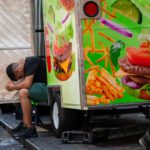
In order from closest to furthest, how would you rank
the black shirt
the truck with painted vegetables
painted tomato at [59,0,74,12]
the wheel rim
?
the truck with painted vegetables
painted tomato at [59,0,74,12]
the wheel rim
the black shirt

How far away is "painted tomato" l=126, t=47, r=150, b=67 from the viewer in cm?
536

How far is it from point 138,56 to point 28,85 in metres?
2.16

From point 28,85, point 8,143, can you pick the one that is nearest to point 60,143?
point 28,85

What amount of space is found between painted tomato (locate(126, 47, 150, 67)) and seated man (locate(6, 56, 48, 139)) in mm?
→ 1987

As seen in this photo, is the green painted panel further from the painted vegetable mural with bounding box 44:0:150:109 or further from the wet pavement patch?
the wet pavement patch

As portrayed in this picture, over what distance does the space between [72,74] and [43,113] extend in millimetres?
4719

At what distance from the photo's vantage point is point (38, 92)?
22.6 feet

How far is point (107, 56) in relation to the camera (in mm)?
5297

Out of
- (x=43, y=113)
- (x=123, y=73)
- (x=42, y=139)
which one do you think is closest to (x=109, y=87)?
(x=123, y=73)

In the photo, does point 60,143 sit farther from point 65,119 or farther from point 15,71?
point 15,71

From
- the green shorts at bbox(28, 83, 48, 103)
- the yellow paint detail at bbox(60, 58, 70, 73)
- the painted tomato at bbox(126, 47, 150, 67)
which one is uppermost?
the painted tomato at bbox(126, 47, 150, 67)

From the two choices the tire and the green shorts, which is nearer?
the tire

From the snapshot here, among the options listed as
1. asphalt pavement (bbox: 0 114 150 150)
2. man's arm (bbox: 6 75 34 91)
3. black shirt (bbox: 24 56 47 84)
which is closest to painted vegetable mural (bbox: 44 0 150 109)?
asphalt pavement (bbox: 0 114 150 150)

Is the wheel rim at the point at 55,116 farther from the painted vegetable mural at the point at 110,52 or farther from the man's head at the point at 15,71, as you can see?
the painted vegetable mural at the point at 110,52
